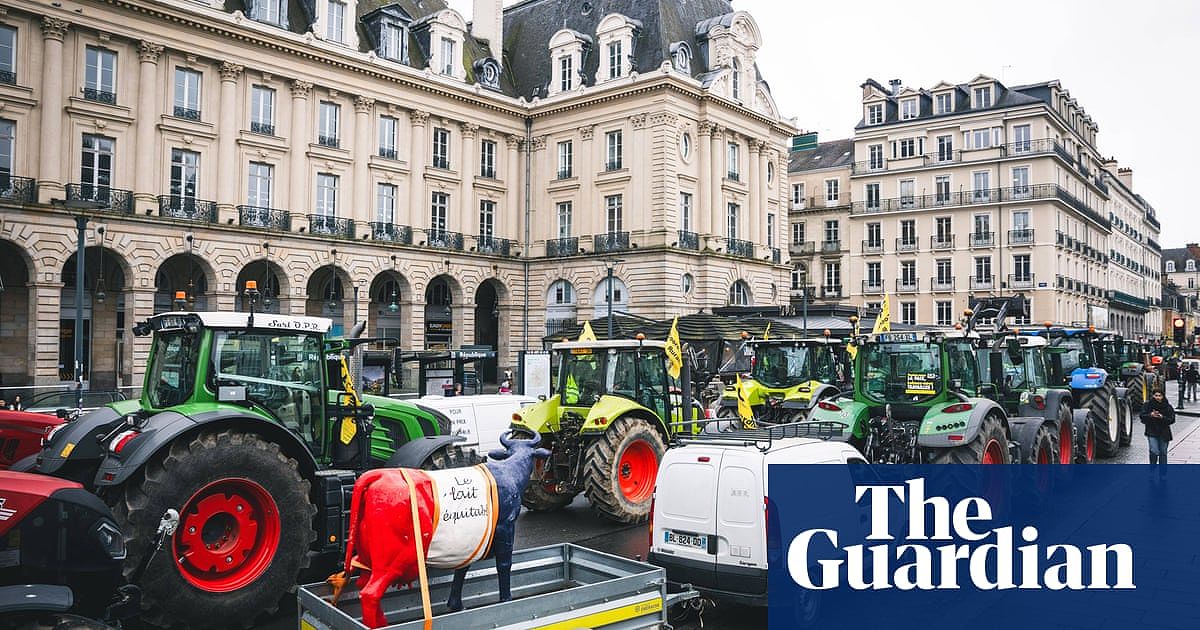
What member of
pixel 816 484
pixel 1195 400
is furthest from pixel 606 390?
pixel 1195 400

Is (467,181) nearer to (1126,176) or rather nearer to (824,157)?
(824,157)

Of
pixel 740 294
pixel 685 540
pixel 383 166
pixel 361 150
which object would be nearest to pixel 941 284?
pixel 740 294

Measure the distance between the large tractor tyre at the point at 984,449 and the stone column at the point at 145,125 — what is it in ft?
105

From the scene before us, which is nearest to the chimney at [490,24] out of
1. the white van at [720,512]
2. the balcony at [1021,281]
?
the balcony at [1021,281]

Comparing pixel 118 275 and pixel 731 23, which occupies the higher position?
pixel 731 23

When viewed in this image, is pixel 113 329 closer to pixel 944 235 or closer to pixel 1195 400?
pixel 1195 400

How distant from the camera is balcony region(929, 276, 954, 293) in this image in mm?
60875

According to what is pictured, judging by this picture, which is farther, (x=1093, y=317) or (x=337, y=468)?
(x=1093, y=317)

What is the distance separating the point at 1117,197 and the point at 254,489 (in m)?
86.4

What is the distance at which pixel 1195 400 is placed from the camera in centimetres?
3706

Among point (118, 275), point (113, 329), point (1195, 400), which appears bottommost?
point (1195, 400)

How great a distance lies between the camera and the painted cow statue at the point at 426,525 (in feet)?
18.7

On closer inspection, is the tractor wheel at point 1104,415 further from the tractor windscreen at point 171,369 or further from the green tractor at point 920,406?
the tractor windscreen at point 171,369

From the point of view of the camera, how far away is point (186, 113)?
35.2 m
